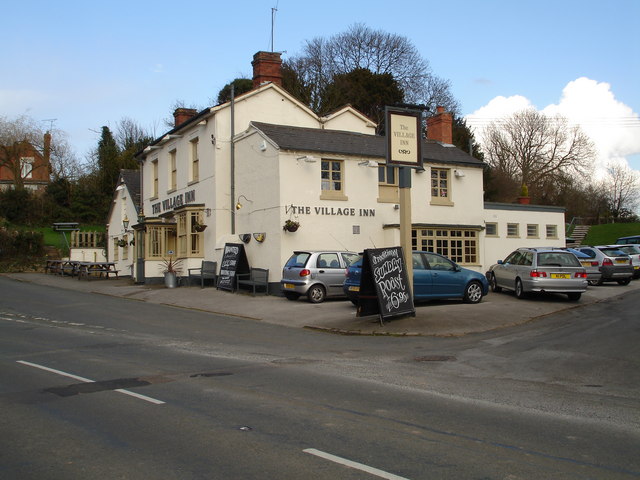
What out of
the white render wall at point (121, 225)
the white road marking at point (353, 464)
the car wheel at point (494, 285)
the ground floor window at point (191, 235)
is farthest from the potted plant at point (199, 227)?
the white road marking at point (353, 464)

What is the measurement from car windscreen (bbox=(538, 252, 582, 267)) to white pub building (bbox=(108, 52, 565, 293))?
504 cm

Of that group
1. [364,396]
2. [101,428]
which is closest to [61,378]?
[101,428]

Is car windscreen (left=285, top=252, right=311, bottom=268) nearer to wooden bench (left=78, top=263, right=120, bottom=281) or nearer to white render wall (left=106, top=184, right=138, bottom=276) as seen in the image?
wooden bench (left=78, top=263, right=120, bottom=281)

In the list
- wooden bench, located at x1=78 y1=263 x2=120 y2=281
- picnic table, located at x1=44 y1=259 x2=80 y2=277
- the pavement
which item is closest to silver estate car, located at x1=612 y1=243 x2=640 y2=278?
the pavement

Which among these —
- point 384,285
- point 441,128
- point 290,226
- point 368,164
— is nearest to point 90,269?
point 290,226

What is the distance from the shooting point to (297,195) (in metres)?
22.6

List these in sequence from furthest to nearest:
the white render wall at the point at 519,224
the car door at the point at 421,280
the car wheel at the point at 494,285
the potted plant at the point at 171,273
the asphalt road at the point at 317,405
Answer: the white render wall at the point at 519,224, the potted plant at the point at 171,273, the car wheel at the point at 494,285, the car door at the point at 421,280, the asphalt road at the point at 317,405

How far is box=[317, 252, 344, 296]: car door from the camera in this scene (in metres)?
19.8

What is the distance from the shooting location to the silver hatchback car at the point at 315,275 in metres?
19.6

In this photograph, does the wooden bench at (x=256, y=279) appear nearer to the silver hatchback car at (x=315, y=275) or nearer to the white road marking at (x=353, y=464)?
the silver hatchback car at (x=315, y=275)

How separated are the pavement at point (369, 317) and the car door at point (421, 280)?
374 millimetres

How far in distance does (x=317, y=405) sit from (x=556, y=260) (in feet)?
47.5

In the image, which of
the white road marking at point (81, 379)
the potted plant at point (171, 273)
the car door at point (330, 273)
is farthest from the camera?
the potted plant at point (171, 273)

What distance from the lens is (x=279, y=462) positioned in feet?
16.5
